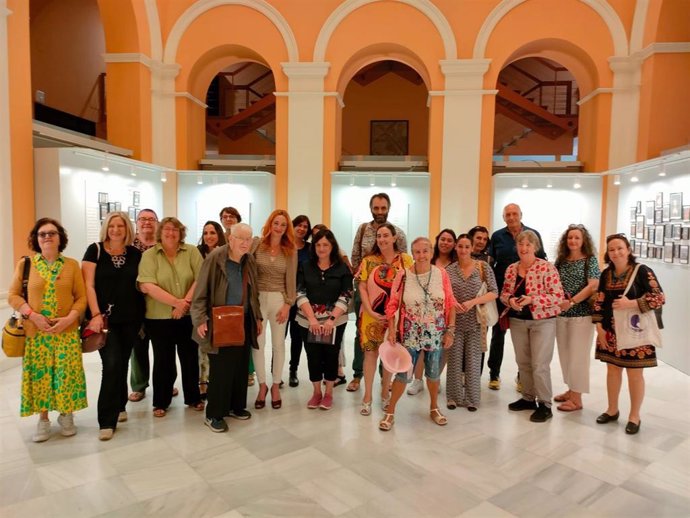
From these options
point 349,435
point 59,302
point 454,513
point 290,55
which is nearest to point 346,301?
point 349,435

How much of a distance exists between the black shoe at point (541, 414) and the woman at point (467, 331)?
0.55 meters

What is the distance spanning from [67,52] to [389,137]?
10.6m

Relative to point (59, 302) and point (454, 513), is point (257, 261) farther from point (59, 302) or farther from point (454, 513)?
point (454, 513)

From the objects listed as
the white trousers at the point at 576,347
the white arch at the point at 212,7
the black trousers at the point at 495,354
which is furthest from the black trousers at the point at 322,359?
the white arch at the point at 212,7

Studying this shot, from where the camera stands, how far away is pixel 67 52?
12039 mm

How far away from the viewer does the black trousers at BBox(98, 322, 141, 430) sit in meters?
3.98

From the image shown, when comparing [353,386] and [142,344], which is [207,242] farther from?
[353,386]

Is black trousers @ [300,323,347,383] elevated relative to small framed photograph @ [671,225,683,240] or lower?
lower

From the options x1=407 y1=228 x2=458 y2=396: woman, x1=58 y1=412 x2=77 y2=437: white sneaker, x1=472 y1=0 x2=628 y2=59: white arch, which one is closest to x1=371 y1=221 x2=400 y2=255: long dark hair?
x1=407 y1=228 x2=458 y2=396: woman

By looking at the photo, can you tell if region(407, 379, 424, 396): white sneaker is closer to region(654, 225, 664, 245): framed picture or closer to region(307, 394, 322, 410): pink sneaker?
region(307, 394, 322, 410): pink sneaker

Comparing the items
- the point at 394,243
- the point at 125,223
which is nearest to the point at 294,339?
the point at 394,243

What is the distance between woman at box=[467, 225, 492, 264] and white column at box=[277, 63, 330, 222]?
486 cm

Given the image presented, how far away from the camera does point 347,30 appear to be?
9453 millimetres

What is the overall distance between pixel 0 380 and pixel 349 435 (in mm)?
4424
